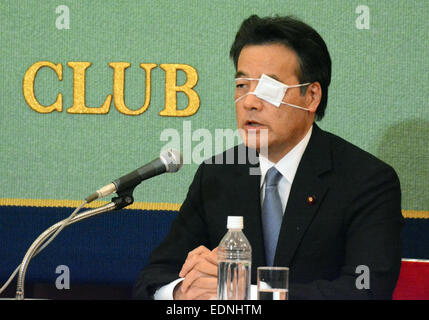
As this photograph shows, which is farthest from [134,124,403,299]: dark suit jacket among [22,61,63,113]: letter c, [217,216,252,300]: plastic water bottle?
[22,61,63,113]: letter c

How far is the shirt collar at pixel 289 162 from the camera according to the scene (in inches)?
85.5

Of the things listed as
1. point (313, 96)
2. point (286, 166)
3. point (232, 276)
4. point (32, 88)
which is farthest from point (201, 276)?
point (32, 88)

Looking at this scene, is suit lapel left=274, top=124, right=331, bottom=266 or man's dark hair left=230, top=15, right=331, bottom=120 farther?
man's dark hair left=230, top=15, right=331, bottom=120

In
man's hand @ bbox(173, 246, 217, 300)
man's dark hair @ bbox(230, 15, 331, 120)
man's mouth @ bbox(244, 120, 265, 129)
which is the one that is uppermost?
man's dark hair @ bbox(230, 15, 331, 120)

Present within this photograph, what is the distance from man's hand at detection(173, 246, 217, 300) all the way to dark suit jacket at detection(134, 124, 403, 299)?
0.64ft

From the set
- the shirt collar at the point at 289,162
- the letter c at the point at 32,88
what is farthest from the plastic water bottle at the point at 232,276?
the letter c at the point at 32,88

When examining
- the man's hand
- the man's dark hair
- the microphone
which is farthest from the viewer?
the man's dark hair

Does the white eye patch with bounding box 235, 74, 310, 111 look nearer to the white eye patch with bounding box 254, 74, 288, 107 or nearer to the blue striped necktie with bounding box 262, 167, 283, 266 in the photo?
the white eye patch with bounding box 254, 74, 288, 107

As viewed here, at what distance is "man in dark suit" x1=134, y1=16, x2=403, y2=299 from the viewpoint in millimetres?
1950

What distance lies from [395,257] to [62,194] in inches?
58.0

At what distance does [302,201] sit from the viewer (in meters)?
2.08

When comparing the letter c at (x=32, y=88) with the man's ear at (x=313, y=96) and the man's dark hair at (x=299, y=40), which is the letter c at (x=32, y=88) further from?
the man's ear at (x=313, y=96)

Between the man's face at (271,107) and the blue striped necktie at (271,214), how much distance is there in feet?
0.25
